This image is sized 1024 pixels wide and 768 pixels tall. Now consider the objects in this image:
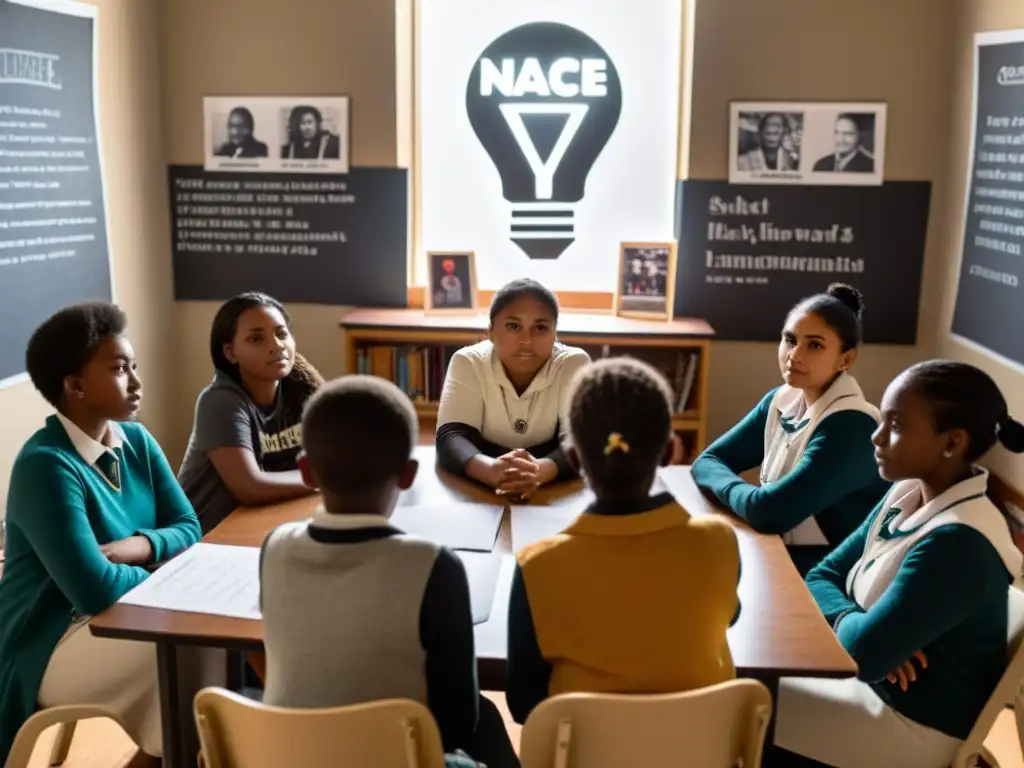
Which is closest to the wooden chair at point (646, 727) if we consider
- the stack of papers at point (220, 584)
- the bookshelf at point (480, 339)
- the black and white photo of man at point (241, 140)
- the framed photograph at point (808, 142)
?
the stack of papers at point (220, 584)

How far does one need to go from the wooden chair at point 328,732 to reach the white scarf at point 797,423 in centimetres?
117

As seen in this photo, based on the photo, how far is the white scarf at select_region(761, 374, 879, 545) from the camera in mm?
2119

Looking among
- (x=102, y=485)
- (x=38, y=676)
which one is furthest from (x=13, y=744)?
(x=102, y=485)

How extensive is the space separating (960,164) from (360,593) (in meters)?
3.18

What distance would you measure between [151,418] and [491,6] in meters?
2.26

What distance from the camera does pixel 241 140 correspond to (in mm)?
3975

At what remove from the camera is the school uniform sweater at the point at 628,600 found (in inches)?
49.9

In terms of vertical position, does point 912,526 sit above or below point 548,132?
below

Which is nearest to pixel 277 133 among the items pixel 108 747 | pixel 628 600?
pixel 108 747

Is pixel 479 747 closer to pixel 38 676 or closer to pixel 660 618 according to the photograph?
pixel 660 618

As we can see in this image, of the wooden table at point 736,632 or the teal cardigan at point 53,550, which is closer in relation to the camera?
the wooden table at point 736,632

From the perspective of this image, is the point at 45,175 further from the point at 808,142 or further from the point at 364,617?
the point at 808,142

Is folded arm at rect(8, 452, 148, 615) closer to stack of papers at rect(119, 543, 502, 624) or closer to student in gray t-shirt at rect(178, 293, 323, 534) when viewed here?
stack of papers at rect(119, 543, 502, 624)

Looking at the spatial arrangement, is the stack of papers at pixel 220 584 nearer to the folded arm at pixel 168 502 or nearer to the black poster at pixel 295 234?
the folded arm at pixel 168 502
